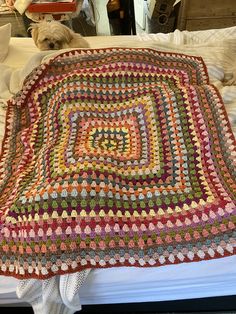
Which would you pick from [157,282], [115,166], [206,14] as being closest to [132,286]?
[157,282]

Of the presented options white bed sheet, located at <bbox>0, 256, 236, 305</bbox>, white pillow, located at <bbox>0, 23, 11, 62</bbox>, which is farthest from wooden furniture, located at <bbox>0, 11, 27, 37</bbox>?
white bed sheet, located at <bbox>0, 256, 236, 305</bbox>

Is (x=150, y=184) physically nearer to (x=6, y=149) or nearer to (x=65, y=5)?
(x=6, y=149)

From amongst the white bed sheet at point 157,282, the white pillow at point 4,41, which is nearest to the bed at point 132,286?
the white bed sheet at point 157,282

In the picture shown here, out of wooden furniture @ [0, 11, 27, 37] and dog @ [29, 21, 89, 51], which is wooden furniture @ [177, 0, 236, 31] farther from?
wooden furniture @ [0, 11, 27, 37]

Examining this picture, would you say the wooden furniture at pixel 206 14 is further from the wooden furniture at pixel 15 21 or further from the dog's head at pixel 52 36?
the wooden furniture at pixel 15 21

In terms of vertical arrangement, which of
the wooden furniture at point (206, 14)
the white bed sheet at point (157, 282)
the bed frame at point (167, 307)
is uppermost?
the wooden furniture at point (206, 14)

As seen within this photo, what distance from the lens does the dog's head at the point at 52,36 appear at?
1568 mm

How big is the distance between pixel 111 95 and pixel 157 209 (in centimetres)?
43

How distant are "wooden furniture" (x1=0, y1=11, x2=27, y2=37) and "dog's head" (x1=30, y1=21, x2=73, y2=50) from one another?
0.63 m

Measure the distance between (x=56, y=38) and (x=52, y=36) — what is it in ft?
0.06

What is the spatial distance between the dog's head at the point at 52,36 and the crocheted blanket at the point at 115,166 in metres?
0.37

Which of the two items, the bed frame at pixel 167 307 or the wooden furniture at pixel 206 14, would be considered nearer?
the bed frame at pixel 167 307

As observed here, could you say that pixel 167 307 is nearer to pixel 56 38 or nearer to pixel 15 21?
pixel 56 38

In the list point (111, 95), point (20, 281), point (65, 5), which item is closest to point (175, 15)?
point (65, 5)
